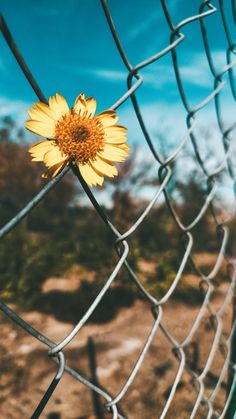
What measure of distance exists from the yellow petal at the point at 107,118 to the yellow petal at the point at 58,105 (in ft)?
0.14

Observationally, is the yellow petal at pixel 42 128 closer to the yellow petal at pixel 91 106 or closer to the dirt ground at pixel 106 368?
the yellow petal at pixel 91 106

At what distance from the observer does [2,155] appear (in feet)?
39.3

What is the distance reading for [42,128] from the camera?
0.38 m

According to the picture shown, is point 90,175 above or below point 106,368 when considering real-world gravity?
above

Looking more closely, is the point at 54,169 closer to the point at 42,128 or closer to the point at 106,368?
the point at 42,128

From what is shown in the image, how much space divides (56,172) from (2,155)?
12489 mm

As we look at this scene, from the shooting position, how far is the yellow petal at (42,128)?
0.36 meters

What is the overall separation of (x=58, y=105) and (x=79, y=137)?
0.15 ft

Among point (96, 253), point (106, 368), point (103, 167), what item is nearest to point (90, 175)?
point (103, 167)

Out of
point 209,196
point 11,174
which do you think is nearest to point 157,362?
point 209,196

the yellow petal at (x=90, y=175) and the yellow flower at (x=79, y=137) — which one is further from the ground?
the yellow flower at (x=79, y=137)

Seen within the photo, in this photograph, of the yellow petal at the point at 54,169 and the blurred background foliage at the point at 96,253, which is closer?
the yellow petal at the point at 54,169

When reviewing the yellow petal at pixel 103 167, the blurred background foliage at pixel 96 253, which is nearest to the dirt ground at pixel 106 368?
the blurred background foliage at pixel 96 253

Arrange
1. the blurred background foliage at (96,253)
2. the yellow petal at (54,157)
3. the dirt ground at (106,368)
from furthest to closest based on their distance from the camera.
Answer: the blurred background foliage at (96,253)
the dirt ground at (106,368)
the yellow petal at (54,157)
